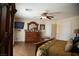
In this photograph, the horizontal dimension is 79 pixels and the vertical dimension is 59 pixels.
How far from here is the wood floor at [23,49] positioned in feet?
5.16

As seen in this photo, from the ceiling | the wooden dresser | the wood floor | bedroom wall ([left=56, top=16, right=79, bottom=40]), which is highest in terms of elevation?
the ceiling

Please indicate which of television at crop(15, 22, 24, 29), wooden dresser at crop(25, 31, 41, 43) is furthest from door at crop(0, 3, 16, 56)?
wooden dresser at crop(25, 31, 41, 43)

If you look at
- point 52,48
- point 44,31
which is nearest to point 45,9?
point 44,31

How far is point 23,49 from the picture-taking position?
61.9 inches

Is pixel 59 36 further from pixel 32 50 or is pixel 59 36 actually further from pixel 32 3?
pixel 32 3

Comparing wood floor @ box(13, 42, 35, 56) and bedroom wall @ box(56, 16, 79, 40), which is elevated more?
bedroom wall @ box(56, 16, 79, 40)

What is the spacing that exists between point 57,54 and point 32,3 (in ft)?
2.25

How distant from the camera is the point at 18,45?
159 centimetres

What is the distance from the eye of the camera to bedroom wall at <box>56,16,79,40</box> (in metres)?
1.58

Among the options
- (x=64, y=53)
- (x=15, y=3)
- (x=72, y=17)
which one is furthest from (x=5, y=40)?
(x=72, y=17)

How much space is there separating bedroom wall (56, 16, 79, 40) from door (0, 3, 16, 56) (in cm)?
56

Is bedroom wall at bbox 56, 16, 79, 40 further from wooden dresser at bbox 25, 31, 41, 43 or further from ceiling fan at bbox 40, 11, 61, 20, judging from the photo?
wooden dresser at bbox 25, 31, 41, 43

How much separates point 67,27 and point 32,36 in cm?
43

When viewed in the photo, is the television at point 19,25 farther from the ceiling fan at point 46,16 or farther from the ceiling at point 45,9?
the ceiling fan at point 46,16
